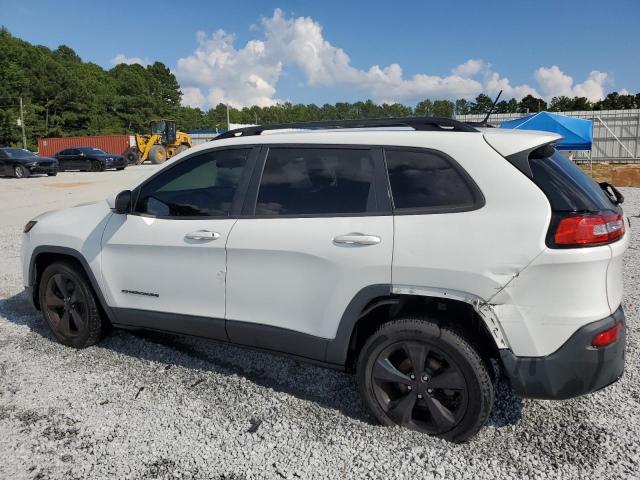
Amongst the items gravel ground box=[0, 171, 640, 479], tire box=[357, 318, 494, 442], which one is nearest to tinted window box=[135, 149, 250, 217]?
gravel ground box=[0, 171, 640, 479]

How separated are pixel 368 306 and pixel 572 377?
1071 millimetres

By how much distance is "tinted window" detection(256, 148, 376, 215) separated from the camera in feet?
9.42

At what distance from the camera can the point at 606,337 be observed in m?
2.44

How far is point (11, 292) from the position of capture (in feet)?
18.8

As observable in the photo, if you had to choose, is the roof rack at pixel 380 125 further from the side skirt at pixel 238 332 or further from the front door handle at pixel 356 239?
the side skirt at pixel 238 332

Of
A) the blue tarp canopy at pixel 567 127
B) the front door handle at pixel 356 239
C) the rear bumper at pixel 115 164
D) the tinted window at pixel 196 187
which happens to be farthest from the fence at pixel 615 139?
the front door handle at pixel 356 239

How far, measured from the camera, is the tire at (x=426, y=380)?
2.59 m

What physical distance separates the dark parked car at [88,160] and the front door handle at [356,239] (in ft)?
98.6

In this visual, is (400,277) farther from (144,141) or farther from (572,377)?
(144,141)

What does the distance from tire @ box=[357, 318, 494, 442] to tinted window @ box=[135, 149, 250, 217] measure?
1400 millimetres

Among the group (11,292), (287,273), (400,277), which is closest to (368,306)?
(400,277)

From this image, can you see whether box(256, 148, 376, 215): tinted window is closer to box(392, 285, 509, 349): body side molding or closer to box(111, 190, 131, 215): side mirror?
box(392, 285, 509, 349): body side molding

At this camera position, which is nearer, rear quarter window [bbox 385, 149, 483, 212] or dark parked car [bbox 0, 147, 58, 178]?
rear quarter window [bbox 385, 149, 483, 212]

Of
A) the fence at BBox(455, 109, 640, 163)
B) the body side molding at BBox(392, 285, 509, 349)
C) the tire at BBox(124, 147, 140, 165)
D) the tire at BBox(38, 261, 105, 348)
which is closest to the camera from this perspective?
the body side molding at BBox(392, 285, 509, 349)
